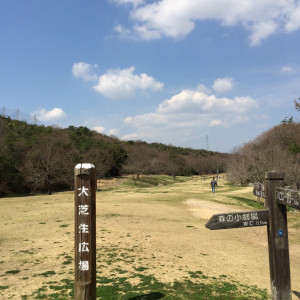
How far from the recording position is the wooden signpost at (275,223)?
398 cm

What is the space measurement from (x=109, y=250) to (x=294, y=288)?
5.04 metres

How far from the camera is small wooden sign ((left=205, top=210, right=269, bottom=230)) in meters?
4.02

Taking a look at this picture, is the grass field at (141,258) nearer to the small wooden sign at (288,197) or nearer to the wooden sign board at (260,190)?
the wooden sign board at (260,190)

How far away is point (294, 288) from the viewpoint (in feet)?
19.9

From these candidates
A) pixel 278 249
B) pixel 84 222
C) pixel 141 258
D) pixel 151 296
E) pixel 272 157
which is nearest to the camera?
pixel 84 222

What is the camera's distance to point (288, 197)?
373 centimetres

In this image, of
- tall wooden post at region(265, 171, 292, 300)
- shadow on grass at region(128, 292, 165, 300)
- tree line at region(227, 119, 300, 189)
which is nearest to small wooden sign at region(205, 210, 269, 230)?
tall wooden post at region(265, 171, 292, 300)

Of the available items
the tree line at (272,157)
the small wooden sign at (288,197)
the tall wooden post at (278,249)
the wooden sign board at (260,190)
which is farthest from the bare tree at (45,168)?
the small wooden sign at (288,197)

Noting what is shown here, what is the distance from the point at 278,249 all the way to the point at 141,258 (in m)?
4.19

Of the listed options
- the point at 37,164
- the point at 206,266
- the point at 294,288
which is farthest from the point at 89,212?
the point at 37,164

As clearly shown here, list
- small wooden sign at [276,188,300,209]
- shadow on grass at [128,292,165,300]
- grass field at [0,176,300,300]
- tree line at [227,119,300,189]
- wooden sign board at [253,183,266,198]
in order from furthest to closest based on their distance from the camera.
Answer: tree line at [227,119,300,189] → grass field at [0,176,300,300] → shadow on grass at [128,292,165,300] → wooden sign board at [253,183,266,198] → small wooden sign at [276,188,300,209]

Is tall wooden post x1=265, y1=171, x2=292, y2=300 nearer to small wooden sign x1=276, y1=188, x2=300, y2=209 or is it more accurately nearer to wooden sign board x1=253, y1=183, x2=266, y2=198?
small wooden sign x1=276, y1=188, x2=300, y2=209

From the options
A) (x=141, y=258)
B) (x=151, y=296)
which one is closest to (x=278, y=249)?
(x=151, y=296)

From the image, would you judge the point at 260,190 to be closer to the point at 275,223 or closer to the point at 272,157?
the point at 275,223
